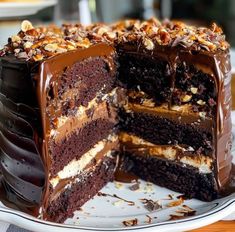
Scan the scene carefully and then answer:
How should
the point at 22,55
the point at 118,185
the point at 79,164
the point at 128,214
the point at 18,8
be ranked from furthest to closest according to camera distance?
the point at 18,8 < the point at 118,185 < the point at 79,164 < the point at 128,214 < the point at 22,55

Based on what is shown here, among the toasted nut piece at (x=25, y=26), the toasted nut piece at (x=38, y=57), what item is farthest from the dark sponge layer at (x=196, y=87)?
the toasted nut piece at (x=25, y=26)

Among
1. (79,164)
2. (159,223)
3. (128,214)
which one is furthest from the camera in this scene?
(79,164)

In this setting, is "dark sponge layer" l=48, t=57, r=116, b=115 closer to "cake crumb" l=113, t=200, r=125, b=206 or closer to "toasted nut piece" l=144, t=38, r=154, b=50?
"toasted nut piece" l=144, t=38, r=154, b=50

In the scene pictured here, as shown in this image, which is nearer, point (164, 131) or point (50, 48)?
point (50, 48)

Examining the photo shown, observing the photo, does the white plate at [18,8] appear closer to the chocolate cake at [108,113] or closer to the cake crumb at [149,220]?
the chocolate cake at [108,113]

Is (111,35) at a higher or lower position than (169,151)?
higher

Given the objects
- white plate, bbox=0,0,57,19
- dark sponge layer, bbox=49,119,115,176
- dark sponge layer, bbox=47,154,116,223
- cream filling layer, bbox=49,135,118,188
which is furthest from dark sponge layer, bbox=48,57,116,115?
white plate, bbox=0,0,57,19

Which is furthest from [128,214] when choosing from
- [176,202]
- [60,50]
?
[60,50]

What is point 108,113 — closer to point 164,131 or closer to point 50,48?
point 164,131
